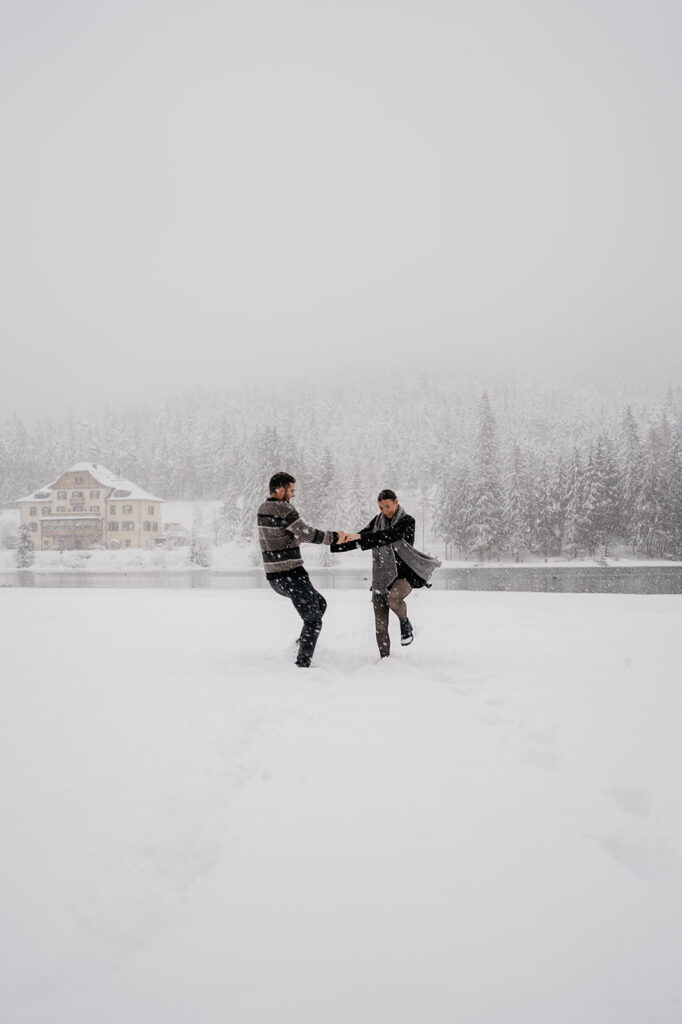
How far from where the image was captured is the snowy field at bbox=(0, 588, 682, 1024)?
6.35 ft

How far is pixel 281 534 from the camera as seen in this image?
7.12 metres

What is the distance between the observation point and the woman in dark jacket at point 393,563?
25.2ft

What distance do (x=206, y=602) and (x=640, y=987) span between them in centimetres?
1369

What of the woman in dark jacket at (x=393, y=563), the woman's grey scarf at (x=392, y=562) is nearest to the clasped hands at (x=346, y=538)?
the woman in dark jacket at (x=393, y=563)

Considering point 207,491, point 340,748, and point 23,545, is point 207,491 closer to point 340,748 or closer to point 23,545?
point 23,545

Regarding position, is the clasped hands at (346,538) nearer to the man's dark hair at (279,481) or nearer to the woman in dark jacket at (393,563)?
the woman in dark jacket at (393,563)

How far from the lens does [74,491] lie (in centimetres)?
8044

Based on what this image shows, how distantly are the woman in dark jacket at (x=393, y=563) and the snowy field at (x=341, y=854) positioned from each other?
2038 mm

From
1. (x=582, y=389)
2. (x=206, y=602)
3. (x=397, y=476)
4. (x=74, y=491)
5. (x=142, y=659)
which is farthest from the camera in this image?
(x=582, y=389)

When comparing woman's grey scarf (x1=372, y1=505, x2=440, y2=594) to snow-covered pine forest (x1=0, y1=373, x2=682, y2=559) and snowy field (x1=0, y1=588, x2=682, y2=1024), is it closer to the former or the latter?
snowy field (x1=0, y1=588, x2=682, y2=1024)

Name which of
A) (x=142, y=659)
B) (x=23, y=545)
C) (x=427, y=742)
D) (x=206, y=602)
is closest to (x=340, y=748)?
(x=427, y=742)

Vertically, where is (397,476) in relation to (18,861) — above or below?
above

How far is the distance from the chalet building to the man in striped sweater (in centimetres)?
7476

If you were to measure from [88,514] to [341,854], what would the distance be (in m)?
84.7
